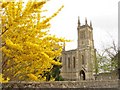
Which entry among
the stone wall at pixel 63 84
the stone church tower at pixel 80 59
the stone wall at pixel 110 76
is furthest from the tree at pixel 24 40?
the stone church tower at pixel 80 59

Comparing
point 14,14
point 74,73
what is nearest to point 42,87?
point 14,14

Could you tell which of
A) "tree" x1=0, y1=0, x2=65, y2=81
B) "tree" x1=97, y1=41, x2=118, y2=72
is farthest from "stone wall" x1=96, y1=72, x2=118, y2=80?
"tree" x1=0, y1=0, x2=65, y2=81

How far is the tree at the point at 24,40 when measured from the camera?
6.15 m

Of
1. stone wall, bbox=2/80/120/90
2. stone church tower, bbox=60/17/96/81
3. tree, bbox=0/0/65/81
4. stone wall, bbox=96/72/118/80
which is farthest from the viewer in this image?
stone church tower, bbox=60/17/96/81

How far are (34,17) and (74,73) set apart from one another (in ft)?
183

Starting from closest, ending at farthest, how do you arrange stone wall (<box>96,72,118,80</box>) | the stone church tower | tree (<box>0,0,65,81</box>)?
tree (<box>0,0,65,81</box>) → stone wall (<box>96,72,118,80</box>) → the stone church tower

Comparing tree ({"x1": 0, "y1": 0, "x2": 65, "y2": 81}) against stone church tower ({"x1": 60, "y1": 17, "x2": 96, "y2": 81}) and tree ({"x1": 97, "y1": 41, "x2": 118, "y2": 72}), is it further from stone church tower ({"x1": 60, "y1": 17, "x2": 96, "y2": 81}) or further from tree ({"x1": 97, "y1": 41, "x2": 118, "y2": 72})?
stone church tower ({"x1": 60, "y1": 17, "x2": 96, "y2": 81})

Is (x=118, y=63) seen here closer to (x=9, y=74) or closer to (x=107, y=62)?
(x=107, y=62)

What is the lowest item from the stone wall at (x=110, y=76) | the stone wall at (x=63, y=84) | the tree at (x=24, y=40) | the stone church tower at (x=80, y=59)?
the stone wall at (x=63, y=84)

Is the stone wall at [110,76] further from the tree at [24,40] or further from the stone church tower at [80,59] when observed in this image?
the stone church tower at [80,59]

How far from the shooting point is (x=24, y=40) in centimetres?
666

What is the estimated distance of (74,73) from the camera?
6216 centimetres

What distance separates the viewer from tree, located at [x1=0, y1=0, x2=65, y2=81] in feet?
20.2

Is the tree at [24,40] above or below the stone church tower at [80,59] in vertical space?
below
